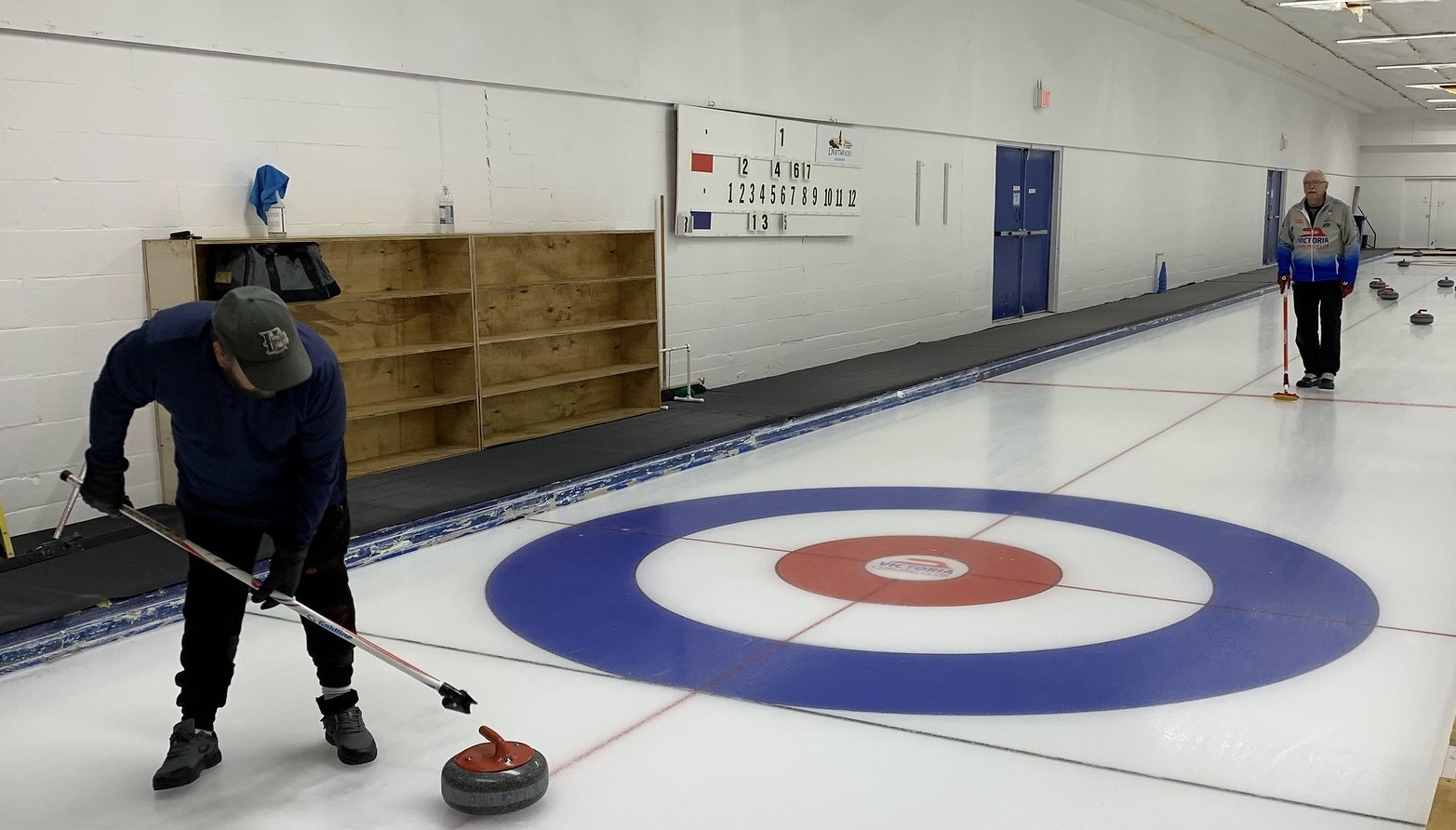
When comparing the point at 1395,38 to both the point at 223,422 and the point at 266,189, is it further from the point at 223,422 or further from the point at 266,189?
the point at 223,422

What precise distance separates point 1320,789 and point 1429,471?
453 centimetres

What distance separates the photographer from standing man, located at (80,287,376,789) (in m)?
2.91

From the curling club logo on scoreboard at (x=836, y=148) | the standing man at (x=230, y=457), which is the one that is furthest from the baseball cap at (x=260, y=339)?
the curling club logo on scoreboard at (x=836, y=148)

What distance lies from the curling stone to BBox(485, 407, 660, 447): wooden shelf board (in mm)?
4552

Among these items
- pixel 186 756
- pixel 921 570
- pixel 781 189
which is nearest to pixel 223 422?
pixel 186 756

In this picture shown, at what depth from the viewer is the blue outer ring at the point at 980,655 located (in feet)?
12.9

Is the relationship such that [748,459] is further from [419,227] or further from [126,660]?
[126,660]

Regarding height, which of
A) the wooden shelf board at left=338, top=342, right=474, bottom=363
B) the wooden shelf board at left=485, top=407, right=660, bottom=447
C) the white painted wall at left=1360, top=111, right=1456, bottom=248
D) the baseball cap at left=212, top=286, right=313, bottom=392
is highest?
the white painted wall at left=1360, top=111, right=1456, bottom=248

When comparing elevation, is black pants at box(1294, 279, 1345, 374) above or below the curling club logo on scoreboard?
below

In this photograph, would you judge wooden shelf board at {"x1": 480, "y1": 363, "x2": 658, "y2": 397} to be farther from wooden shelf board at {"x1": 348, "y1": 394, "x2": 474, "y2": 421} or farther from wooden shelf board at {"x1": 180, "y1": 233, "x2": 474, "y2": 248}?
wooden shelf board at {"x1": 180, "y1": 233, "x2": 474, "y2": 248}

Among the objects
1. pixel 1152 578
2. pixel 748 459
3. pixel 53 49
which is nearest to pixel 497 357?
pixel 748 459

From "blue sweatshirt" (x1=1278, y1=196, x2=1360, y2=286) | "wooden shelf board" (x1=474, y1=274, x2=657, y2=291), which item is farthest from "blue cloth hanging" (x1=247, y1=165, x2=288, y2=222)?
"blue sweatshirt" (x1=1278, y1=196, x2=1360, y2=286)

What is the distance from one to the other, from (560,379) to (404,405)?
131 centimetres

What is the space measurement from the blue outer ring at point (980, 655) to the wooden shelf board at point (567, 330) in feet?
6.54
